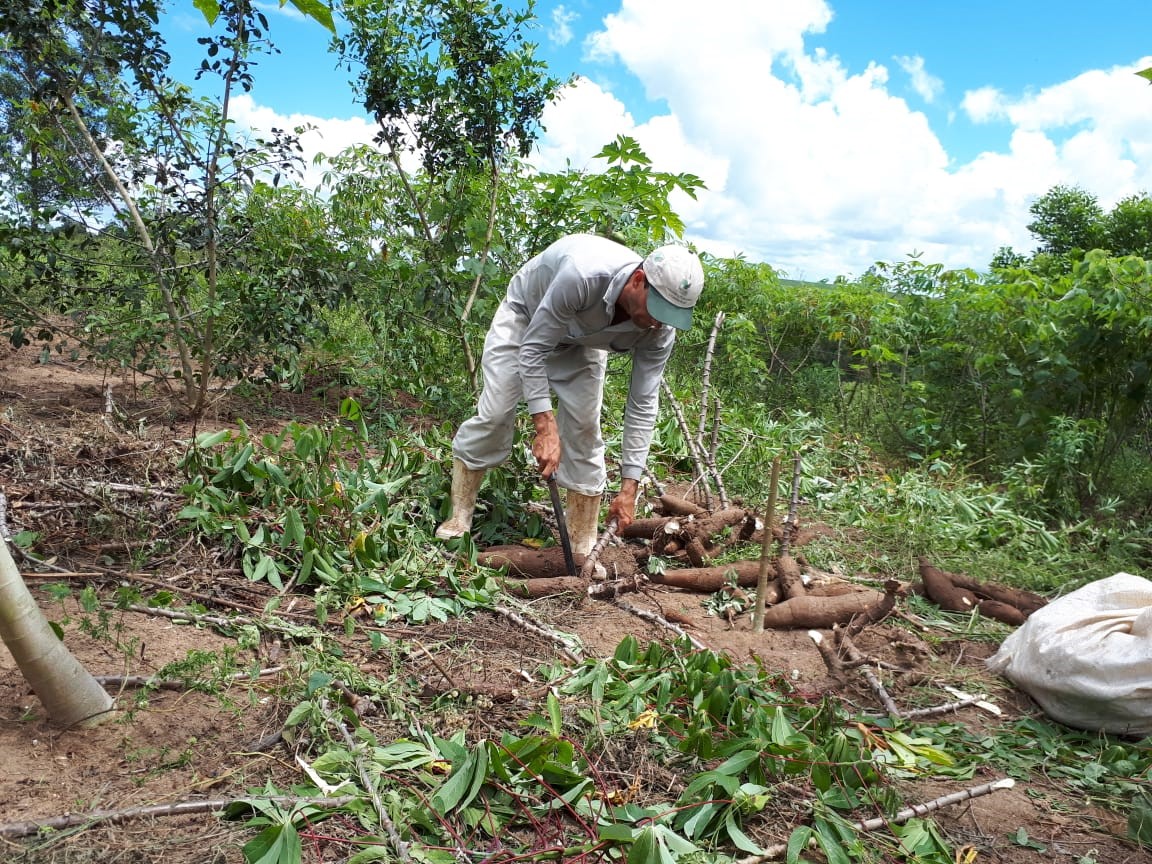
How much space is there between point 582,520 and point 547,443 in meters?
0.66

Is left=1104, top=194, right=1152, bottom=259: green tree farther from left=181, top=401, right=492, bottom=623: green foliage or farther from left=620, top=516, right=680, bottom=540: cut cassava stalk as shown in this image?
left=181, top=401, right=492, bottom=623: green foliage

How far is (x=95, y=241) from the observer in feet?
15.0

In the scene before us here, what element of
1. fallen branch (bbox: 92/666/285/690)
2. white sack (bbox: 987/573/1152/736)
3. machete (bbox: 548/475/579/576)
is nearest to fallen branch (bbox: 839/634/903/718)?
white sack (bbox: 987/573/1152/736)

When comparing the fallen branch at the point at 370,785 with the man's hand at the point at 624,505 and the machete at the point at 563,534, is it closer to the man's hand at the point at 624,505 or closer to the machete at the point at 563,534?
the machete at the point at 563,534

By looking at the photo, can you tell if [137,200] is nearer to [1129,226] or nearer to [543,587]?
[543,587]

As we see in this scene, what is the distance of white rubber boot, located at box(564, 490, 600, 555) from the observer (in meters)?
3.84

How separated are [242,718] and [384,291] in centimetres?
341

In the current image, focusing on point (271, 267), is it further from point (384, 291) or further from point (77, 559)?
point (77, 559)

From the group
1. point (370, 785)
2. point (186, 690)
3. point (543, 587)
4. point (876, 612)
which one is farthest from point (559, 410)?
point (370, 785)

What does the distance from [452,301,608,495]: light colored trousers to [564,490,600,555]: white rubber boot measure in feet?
0.17

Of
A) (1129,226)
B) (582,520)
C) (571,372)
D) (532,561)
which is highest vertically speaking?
(1129,226)

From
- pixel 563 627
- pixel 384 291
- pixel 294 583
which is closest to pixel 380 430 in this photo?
pixel 384 291

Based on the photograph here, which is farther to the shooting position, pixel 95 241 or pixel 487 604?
pixel 95 241

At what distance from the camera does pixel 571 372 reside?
12.2 ft
